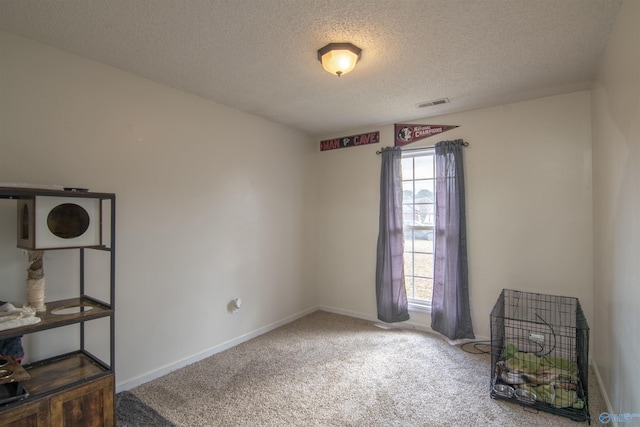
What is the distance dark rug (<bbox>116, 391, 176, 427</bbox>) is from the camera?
6.64 feet

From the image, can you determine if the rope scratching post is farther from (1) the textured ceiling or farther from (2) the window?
(2) the window

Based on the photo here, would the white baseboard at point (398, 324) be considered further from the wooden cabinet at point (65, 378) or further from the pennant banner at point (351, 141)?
the wooden cabinet at point (65, 378)

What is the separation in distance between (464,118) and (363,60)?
165cm

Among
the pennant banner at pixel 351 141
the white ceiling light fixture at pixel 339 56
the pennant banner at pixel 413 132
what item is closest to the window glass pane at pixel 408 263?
the pennant banner at pixel 413 132

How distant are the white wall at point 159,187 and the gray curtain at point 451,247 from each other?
5.78ft

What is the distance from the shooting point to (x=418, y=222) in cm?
381

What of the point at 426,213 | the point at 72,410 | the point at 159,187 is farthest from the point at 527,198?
the point at 72,410

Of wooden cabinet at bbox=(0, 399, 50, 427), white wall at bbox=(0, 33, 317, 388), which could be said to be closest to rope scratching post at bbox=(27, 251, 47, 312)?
white wall at bbox=(0, 33, 317, 388)

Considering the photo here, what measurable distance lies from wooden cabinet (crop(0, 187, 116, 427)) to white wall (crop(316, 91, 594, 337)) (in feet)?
9.87

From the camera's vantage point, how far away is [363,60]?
2.30 metres

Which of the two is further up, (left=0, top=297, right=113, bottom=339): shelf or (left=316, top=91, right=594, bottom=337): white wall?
(left=316, top=91, right=594, bottom=337): white wall

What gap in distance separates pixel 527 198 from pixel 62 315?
3699mm

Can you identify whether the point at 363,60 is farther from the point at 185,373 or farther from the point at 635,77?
the point at 185,373

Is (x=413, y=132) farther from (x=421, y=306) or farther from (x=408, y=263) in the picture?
(x=421, y=306)
